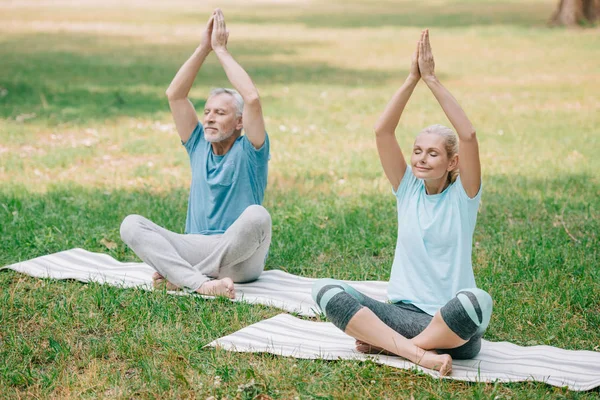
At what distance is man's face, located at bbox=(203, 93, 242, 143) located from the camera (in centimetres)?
559

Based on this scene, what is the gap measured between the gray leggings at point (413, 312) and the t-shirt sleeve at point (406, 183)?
0.60m

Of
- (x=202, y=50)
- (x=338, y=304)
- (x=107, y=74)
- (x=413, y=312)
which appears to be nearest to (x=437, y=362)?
(x=413, y=312)

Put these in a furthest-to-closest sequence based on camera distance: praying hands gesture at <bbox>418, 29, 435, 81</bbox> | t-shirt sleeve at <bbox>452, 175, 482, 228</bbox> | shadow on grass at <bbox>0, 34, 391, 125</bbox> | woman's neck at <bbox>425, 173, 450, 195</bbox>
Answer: shadow on grass at <bbox>0, 34, 391, 125</bbox> → woman's neck at <bbox>425, 173, 450, 195</bbox> → t-shirt sleeve at <bbox>452, 175, 482, 228</bbox> → praying hands gesture at <bbox>418, 29, 435, 81</bbox>

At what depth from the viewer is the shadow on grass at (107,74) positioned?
12875 millimetres

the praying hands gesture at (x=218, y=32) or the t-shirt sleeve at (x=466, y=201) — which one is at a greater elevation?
the praying hands gesture at (x=218, y=32)

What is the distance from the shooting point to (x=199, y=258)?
557cm

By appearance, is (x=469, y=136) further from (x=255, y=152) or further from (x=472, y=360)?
(x=255, y=152)

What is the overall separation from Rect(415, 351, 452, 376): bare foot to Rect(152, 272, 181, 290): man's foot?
6.08 feet

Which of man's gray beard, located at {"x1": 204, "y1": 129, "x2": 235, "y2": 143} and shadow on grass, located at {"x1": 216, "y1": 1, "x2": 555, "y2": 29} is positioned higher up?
shadow on grass, located at {"x1": 216, "y1": 1, "x2": 555, "y2": 29}

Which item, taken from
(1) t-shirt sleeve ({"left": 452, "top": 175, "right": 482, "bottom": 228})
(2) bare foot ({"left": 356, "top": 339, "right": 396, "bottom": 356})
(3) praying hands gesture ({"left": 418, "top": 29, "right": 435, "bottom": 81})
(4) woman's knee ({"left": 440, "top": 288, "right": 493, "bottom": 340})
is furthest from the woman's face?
(2) bare foot ({"left": 356, "top": 339, "right": 396, "bottom": 356})

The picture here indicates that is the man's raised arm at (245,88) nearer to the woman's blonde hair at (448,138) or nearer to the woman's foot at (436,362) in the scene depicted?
the woman's blonde hair at (448,138)

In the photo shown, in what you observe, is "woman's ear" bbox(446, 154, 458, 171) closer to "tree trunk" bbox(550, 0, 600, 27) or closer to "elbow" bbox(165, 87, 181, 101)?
"elbow" bbox(165, 87, 181, 101)

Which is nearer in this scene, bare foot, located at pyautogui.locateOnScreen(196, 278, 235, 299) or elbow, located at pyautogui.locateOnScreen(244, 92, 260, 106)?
bare foot, located at pyautogui.locateOnScreen(196, 278, 235, 299)

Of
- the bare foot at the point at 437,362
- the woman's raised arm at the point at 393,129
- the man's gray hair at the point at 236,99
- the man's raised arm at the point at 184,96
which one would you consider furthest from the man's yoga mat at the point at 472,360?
the man's raised arm at the point at 184,96
